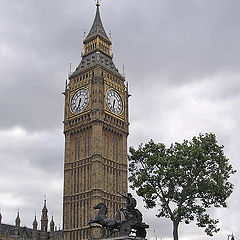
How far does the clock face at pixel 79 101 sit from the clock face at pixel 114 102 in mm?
4642

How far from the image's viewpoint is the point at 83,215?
93.4 m

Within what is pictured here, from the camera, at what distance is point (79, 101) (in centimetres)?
10238

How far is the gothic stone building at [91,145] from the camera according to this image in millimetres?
94188

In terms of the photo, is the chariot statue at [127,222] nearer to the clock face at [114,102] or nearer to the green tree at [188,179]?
the green tree at [188,179]

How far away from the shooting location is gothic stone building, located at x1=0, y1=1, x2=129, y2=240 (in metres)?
94.2

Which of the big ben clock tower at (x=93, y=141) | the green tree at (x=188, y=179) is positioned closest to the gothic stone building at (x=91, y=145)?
the big ben clock tower at (x=93, y=141)

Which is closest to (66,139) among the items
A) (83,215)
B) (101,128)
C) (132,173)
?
(101,128)

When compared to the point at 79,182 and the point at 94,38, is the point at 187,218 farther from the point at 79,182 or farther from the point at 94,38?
the point at 94,38

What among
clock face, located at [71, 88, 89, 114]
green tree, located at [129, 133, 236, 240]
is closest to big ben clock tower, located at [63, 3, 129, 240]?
clock face, located at [71, 88, 89, 114]

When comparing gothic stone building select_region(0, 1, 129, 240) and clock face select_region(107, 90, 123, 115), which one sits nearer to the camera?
gothic stone building select_region(0, 1, 129, 240)

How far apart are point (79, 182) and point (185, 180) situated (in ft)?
184

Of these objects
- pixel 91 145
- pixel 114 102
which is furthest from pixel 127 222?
pixel 114 102

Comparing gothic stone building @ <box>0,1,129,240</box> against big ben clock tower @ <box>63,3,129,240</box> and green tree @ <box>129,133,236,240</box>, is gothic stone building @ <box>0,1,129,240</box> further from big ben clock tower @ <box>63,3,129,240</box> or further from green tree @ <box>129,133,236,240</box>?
green tree @ <box>129,133,236,240</box>

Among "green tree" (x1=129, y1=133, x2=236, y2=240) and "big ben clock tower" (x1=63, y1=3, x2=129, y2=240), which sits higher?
"big ben clock tower" (x1=63, y1=3, x2=129, y2=240)
